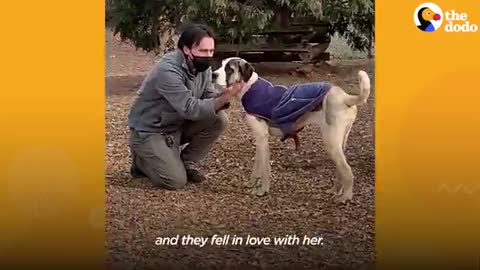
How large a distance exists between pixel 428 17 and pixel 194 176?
145cm

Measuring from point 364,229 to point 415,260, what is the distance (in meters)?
0.32

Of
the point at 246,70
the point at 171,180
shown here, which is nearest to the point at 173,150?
the point at 171,180

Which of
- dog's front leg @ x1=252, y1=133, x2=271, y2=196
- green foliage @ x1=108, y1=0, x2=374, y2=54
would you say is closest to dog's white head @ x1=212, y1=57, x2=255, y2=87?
green foliage @ x1=108, y1=0, x2=374, y2=54

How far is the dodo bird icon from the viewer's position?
3865 mm

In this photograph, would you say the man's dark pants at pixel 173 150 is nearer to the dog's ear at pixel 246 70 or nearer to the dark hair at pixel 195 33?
the dog's ear at pixel 246 70

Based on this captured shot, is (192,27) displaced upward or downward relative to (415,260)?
upward

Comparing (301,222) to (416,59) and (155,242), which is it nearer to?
(155,242)

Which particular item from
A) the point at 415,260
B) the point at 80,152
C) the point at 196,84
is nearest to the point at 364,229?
the point at 415,260

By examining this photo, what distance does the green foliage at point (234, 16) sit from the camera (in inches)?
155

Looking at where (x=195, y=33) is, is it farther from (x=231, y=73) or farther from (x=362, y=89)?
(x=362, y=89)

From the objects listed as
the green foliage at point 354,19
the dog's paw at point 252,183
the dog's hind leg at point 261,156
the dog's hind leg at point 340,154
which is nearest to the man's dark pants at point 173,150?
the dog's hind leg at point 261,156

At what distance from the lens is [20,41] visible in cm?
383

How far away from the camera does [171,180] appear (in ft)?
13.5

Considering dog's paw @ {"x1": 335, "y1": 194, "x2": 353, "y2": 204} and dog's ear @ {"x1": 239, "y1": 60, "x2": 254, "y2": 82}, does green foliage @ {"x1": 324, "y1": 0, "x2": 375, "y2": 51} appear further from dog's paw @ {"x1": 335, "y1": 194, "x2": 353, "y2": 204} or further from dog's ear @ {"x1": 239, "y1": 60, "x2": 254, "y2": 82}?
dog's paw @ {"x1": 335, "y1": 194, "x2": 353, "y2": 204}
